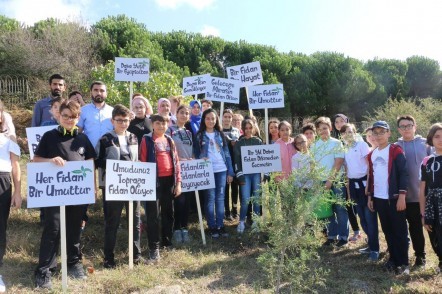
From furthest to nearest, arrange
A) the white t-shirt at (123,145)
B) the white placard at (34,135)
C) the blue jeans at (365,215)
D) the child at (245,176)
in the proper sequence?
the child at (245,176), the blue jeans at (365,215), the white placard at (34,135), the white t-shirt at (123,145)

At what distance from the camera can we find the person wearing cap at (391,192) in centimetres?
500

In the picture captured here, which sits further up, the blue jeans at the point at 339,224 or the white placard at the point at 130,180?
the white placard at the point at 130,180

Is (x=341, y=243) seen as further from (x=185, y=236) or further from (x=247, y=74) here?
(x=247, y=74)

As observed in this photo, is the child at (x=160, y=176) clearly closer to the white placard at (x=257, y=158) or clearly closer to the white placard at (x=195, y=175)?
the white placard at (x=195, y=175)

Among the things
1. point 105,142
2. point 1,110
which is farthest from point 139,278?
point 1,110

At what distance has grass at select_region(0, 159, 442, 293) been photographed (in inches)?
183

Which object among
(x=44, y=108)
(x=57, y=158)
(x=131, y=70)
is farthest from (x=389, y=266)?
(x=131, y=70)

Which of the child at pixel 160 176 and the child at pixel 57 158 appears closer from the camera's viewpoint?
the child at pixel 57 158

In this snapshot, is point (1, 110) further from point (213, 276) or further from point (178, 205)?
point (213, 276)

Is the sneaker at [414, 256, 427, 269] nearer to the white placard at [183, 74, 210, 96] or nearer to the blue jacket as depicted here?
the blue jacket

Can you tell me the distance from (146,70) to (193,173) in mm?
2846

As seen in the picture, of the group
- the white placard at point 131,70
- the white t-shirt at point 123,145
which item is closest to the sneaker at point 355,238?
the white t-shirt at point 123,145

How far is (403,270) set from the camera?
16.8ft

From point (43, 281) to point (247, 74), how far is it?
5.62 metres
